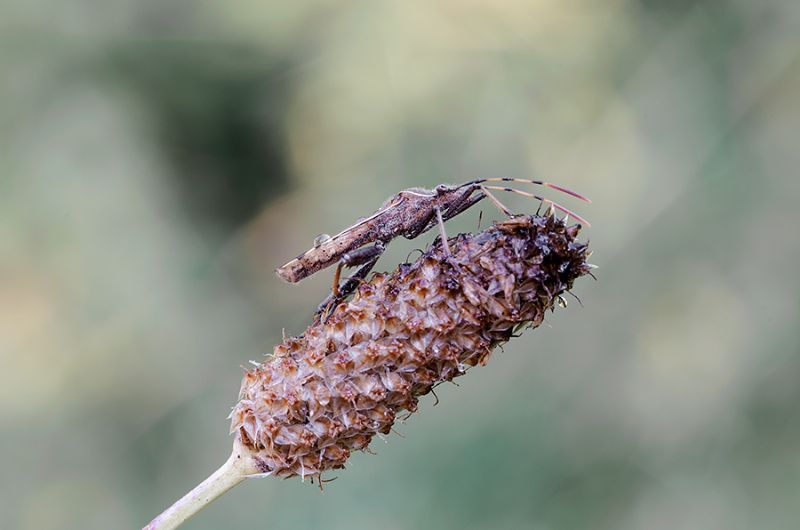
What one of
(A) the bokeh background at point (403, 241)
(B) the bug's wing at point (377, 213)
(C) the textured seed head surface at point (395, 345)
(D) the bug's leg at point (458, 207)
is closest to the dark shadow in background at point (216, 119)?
(A) the bokeh background at point (403, 241)

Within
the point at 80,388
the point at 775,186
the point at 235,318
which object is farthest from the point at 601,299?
the point at 80,388

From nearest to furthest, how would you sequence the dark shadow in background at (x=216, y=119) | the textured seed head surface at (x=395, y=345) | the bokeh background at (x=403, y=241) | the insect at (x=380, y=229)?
the textured seed head surface at (x=395, y=345)
the insect at (x=380, y=229)
the bokeh background at (x=403, y=241)
the dark shadow in background at (x=216, y=119)

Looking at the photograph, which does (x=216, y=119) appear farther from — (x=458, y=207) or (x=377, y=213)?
(x=458, y=207)

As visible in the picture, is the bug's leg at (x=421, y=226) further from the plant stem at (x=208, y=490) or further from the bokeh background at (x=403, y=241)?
the bokeh background at (x=403, y=241)

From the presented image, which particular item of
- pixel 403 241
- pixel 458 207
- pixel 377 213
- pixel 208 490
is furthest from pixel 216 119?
pixel 208 490

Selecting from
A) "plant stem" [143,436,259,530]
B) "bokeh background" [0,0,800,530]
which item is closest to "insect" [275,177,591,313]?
"plant stem" [143,436,259,530]

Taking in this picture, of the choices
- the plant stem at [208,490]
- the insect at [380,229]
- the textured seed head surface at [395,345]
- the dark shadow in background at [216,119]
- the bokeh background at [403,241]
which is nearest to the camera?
the plant stem at [208,490]

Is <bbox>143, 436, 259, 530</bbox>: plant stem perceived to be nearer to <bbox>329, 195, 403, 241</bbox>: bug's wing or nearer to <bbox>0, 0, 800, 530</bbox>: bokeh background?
<bbox>329, 195, 403, 241</bbox>: bug's wing
